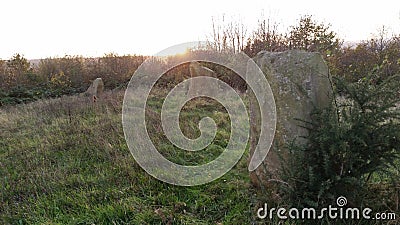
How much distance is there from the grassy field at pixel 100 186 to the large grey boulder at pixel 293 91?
2.06 feet

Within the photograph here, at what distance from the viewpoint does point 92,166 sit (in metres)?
4.06

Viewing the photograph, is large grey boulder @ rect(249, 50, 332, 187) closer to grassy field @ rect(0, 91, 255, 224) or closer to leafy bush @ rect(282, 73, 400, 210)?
leafy bush @ rect(282, 73, 400, 210)

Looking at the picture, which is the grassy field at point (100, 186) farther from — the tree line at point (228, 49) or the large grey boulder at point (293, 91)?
the tree line at point (228, 49)

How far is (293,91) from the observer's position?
9.35 ft

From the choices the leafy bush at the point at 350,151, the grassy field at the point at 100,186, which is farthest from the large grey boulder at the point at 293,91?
the grassy field at the point at 100,186

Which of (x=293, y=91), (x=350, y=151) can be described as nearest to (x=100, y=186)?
(x=293, y=91)

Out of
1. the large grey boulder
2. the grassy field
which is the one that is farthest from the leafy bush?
the grassy field

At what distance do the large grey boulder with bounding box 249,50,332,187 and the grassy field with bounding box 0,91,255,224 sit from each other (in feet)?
2.06

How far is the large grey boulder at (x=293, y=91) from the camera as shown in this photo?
9.30 feet

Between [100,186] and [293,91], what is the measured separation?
244 centimetres

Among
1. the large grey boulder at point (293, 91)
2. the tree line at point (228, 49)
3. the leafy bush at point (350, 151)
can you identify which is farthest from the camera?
the tree line at point (228, 49)

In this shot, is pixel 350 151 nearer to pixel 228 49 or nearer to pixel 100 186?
pixel 100 186

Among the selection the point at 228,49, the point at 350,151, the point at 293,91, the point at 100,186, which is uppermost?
the point at 228,49

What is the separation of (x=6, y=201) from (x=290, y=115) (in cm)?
328
